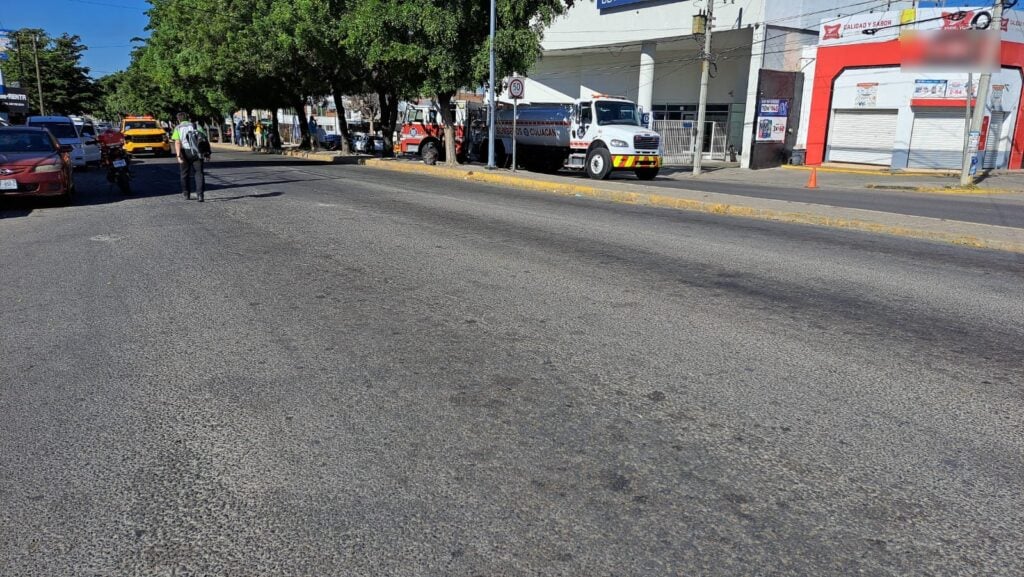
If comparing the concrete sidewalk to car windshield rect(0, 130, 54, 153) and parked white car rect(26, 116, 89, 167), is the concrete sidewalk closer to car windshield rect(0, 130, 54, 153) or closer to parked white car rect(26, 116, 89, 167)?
car windshield rect(0, 130, 54, 153)

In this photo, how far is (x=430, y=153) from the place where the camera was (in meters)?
26.3

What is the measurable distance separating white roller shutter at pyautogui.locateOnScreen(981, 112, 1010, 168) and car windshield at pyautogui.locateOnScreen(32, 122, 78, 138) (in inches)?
1302


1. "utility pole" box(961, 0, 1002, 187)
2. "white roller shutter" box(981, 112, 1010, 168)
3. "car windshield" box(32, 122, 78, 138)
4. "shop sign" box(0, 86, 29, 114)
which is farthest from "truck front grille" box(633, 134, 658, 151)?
"shop sign" box(0, 86, 29, 114)

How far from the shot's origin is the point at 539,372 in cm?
430

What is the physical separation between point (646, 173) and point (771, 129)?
11687 millimetres

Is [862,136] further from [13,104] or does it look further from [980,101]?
[13,104]

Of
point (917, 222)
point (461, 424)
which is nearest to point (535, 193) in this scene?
point (917, 222)

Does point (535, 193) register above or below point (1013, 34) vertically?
below

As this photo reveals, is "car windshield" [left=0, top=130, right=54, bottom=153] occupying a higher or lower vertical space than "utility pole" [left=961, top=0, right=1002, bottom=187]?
lower

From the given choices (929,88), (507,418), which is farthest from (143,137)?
(507,418)

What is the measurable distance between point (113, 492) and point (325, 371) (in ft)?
4.91

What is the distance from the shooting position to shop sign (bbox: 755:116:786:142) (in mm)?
29719

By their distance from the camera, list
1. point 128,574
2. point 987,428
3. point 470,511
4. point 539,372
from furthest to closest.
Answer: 1. point 539,372
2. point 987,428
3. point 470,511
4. point 128,574

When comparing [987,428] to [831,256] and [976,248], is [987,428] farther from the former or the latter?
[976,248]
